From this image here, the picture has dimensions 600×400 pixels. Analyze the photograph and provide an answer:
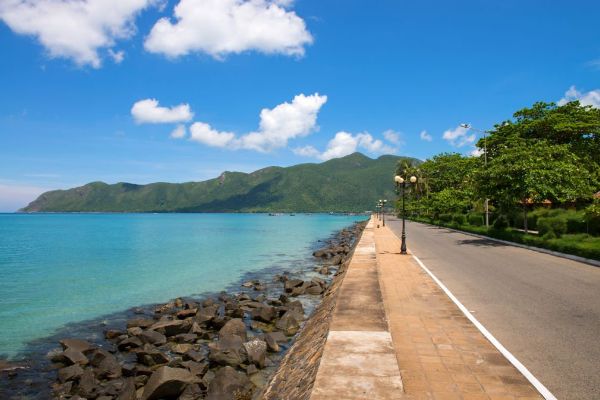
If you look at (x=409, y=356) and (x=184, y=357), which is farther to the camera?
(x=184, y=357)

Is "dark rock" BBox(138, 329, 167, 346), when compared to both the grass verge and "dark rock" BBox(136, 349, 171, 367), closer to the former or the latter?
"dark rock" BBox(136, 349, 171, 367)

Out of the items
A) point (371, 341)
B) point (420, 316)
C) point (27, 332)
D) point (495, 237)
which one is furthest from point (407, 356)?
point (495, 237)

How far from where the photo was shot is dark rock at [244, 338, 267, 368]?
1006 centimetres

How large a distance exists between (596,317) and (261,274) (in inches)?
829

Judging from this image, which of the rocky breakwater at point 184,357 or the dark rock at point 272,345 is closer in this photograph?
the rocky breakwater at point 184,357

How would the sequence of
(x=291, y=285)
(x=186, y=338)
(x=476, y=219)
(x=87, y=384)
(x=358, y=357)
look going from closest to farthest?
(x=358, y=357) → (x=87, y=384) → (x=186, y=338) → (x=291, y=285) → (x=476, y=219)

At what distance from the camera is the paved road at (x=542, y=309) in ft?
19.8

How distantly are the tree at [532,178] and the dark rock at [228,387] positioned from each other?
24225mm

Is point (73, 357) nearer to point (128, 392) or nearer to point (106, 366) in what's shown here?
point (106, 366)

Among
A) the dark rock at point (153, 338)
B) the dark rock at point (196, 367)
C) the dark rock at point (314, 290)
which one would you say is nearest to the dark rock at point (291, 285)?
the dark rock at point (314, 290)

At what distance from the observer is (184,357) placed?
420 inches

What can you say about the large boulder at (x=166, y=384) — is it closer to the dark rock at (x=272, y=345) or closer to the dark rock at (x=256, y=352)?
the dark rock at (x=256, y=352)

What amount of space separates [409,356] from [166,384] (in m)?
4.91

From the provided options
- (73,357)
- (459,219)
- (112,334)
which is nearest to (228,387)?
(73,357)
